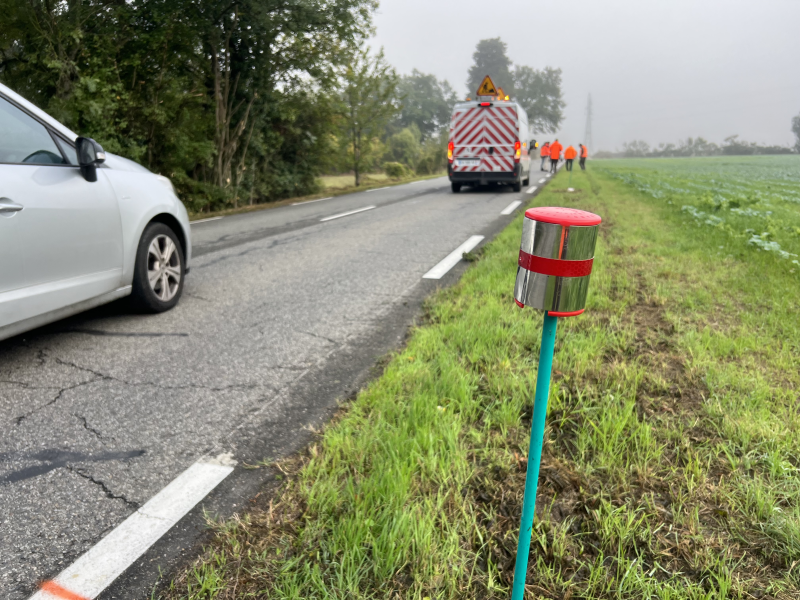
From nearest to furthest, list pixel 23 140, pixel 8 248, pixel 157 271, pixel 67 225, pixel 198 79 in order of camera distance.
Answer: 1. pixel 8 248
2. pixel 23 140
3. pixel 67 225
4. pixel 157 271
5. pixel 198 79

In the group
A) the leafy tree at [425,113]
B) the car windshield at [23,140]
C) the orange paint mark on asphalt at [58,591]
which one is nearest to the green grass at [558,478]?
the orange paint mark on asphalt at [58,591]

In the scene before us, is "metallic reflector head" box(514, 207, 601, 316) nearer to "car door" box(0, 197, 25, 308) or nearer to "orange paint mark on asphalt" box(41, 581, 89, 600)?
"orange paint mark on asphalt" box(41, 581, 89, 600)

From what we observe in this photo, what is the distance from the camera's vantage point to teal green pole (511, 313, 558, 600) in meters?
1.38

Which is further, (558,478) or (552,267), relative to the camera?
(558,478)

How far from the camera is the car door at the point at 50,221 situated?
2.89 metres

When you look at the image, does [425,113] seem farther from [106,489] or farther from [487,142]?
[106,489]

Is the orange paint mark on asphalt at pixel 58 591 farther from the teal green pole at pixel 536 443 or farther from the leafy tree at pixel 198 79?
the leafy tree at pixel 198 79

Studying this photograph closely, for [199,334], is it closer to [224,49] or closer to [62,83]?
[62,83]

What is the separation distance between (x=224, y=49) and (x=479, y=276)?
10.6m

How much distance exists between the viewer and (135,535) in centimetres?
180

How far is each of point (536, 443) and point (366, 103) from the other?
2015 centimetres

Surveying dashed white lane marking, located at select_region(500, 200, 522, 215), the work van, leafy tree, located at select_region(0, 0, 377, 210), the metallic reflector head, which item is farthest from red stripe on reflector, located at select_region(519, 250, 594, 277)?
the work van

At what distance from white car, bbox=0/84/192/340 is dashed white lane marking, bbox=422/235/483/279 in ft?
8.29

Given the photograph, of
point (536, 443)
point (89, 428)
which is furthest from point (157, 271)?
point (536, 443)
